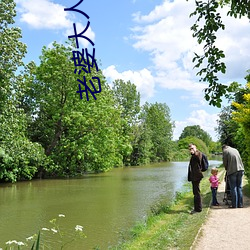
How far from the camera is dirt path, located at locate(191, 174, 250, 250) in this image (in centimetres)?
653

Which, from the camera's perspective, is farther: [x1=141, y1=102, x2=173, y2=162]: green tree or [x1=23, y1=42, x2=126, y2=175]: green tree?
[x1=141, y1=102, x2=173, y2=162]: green tree

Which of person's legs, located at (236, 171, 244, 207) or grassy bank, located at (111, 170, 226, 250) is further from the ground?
person's legs, located at (236, 171, 244, 207)

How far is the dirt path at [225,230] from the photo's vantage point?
6.53m

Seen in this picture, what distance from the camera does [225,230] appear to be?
7605 millimetres

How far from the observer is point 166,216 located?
10070mm

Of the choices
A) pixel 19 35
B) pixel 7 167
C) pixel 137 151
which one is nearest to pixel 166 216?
pixel 19 35

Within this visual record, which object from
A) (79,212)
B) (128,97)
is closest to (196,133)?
(128,97)

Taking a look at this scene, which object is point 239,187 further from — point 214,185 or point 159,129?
point 159,129

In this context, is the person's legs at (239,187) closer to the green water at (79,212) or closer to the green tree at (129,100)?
the green water at (79,212)

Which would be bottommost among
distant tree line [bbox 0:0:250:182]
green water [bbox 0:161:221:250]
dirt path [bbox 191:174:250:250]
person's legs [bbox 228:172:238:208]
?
green water [bbox 0:161:221:250]

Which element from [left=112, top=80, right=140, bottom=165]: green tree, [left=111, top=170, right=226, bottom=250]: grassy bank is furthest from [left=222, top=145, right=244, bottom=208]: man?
[left=112, top=80, right=140, bottom=165]: green tree

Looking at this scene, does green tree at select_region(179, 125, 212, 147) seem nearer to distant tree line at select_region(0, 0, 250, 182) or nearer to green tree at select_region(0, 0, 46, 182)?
distant tree line at select_region(0, 0, 250, 182)

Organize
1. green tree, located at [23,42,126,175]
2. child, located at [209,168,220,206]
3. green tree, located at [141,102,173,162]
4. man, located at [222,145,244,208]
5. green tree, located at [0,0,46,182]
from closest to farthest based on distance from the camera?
man, located at [222,145,244,208], child, located at [209,168,220,206], green tree, located at [0,0,46,182], green tree, located at [23,42,126,175], green tree, located at [141,102,173,162]

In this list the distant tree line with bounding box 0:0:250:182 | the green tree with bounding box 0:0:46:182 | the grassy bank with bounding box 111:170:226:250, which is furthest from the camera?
the distant tree line with bounding box 0:0:250:182
